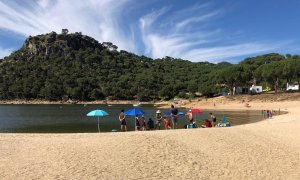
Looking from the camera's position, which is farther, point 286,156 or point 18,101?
point 18,101

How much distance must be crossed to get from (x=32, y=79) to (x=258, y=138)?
583 feet

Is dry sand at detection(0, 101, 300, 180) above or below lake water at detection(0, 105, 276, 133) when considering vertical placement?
above

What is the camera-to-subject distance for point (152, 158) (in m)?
16.2

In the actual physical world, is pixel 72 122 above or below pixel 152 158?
below

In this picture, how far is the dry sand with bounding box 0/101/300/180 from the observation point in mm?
14059

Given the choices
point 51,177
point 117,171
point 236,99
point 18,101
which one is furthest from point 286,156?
point 18,101

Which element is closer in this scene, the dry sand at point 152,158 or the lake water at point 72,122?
the dry sand at point 152,158

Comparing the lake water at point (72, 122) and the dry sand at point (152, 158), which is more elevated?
the dry sand at point (152, 158)

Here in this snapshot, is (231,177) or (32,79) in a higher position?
(32,79)

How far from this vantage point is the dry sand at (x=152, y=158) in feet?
46.1

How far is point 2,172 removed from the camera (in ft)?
44.2

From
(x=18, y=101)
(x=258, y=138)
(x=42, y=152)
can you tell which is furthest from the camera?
(x=18, y=101)

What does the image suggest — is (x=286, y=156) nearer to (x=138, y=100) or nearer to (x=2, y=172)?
(x=2, y=172)

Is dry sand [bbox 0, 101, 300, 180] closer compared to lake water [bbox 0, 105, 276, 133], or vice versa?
dry sand [bbox 0, 101, 300, 180]
